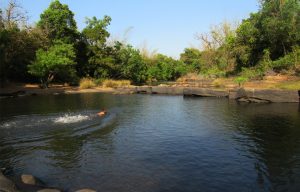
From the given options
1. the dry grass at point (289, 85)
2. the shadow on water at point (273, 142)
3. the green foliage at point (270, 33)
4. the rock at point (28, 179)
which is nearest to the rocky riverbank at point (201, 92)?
the dry grass at point (289, 85)

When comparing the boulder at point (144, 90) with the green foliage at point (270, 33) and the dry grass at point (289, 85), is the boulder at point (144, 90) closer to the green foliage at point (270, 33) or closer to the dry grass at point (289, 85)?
the green foliage at point (270, 33)

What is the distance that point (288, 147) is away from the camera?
13891 mm

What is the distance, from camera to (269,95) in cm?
2927

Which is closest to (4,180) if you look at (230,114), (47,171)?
(47,171)

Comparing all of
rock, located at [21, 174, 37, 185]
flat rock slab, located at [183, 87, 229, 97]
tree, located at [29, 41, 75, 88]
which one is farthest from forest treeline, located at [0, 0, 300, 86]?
rock, located at [21, 174, 37, 185]

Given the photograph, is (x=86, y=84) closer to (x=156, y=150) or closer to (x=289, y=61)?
(x=289, y=61)

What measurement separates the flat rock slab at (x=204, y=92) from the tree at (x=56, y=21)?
22155 millimetres

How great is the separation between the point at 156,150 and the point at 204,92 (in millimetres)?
22855

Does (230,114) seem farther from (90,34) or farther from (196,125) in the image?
(90,34)

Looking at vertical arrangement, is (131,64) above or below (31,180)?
above

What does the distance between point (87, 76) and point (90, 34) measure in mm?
6388

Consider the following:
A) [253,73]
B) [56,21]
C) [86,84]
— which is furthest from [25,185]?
[56,21]

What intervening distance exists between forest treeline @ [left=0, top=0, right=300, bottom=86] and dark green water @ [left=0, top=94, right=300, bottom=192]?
61.4 feet

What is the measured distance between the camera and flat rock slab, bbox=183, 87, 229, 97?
34662 mm
